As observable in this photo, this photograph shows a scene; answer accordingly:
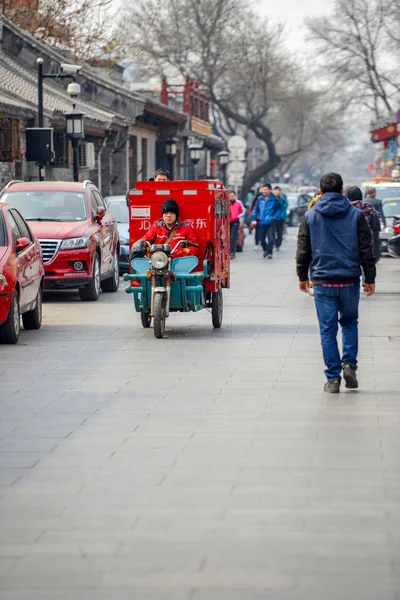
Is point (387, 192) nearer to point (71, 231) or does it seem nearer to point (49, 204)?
point (49, 204)

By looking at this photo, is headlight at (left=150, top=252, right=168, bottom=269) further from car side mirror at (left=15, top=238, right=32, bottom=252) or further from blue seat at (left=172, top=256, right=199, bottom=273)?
car side mirror at (left=15, top=238, right=32, bottom=252)

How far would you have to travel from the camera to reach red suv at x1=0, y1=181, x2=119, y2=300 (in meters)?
19.2

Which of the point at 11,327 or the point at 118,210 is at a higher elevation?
the point at 118,210

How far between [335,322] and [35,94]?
24.9m

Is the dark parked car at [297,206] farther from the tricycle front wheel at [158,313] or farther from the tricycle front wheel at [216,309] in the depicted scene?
the tricycle front wheel at [158,313]

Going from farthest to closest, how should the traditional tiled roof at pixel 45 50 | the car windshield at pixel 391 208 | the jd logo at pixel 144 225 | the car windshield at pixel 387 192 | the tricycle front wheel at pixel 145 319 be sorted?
the traditional tiled roof at pixel 45 50 → the car windshield at pixel 387 192 → the car windshield at pixel 391 208 → the jd logo at pixel 144 225 → the tricycle front wheel at pixel 145 319

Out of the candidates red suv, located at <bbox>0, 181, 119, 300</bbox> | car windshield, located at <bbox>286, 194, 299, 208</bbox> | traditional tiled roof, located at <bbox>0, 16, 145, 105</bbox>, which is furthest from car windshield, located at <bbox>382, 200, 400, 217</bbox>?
car windshield, located at <bbox>286, 194, 299, 208</bbox>

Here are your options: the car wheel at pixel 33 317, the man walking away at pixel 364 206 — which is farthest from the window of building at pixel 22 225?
the man walking away at pixel 364 206

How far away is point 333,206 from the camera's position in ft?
34.3

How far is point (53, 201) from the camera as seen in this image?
20484 millimetres

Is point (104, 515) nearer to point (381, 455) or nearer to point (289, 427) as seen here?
point (381, 455)

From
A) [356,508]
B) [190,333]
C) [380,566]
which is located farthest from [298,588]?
[190,333]

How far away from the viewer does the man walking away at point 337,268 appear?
10.4m

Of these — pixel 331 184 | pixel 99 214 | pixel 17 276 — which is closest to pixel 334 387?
pixel 331 184
